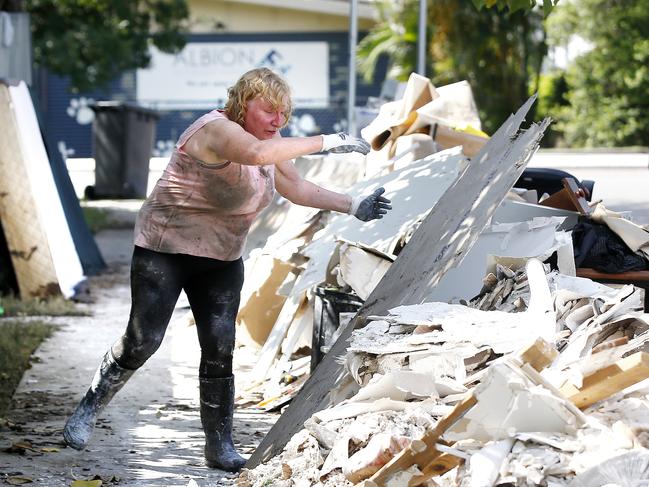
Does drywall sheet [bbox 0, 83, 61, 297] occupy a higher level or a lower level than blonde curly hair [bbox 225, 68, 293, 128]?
lower

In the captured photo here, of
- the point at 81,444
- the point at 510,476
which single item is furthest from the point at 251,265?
the point at 510,476

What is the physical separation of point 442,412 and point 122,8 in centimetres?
1604

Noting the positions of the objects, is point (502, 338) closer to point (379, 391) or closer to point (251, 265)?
point (379, 391)

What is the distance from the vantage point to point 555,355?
3.93 metres

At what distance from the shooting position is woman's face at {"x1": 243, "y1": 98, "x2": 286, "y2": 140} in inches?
195

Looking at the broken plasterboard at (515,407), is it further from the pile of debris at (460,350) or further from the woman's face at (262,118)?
the woman's face at (262,118)

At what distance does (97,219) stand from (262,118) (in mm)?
12463

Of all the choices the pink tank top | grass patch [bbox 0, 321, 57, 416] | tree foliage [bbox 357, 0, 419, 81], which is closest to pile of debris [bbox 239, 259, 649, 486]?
the pink tank top

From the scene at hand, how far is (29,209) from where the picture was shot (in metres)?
9.91

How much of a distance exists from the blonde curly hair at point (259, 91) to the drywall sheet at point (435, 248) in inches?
36.4

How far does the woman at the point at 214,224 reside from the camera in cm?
Answer: 493

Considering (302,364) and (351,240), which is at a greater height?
(351,240)

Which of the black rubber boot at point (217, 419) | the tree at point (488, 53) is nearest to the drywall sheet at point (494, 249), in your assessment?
the black rubber boot at point (217, 419)

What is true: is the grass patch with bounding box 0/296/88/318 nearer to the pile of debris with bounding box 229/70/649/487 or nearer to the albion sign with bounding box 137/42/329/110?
the pile of debris with bounding box 229/70/649/487
